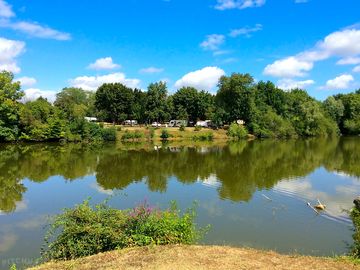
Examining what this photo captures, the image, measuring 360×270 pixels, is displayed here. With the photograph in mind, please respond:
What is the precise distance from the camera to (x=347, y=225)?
19859mm

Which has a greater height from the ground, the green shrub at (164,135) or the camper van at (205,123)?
the camper van at (205,123)

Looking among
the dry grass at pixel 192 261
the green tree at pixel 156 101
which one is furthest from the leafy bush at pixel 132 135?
the dry grass at pixel 192 261

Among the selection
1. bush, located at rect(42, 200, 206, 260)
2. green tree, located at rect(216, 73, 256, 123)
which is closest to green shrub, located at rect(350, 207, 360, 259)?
bush, located at rect(42, 200, 206, 260)

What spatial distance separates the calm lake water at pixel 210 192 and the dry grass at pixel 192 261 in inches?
194

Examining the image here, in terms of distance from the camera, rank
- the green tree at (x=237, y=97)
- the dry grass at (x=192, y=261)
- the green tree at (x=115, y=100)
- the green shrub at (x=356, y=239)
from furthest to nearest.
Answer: the green tree at (x=237, y=97)
the green tree at (x=115, y=100)
the green shrub at (x=356, y=239)
the dry grass at (x=192, y=261)

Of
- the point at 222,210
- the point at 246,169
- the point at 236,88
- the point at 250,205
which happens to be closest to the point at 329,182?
the point at 246,169

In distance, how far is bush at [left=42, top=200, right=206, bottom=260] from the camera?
12.4 metres

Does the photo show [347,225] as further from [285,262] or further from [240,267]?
[240,267]

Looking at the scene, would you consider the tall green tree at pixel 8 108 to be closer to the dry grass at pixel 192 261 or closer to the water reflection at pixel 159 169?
the water reflection at pixel 159 169

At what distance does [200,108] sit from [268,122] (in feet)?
60.6

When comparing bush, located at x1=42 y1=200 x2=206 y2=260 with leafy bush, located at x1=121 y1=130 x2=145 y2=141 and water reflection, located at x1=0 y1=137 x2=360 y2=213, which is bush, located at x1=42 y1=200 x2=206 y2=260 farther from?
leafy bush, located at x1=121 y1=130 x2=145 y2=141

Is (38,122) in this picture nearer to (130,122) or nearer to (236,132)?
(130,122)

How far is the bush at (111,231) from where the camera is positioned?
40.8 ft

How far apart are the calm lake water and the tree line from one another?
1908 cm
